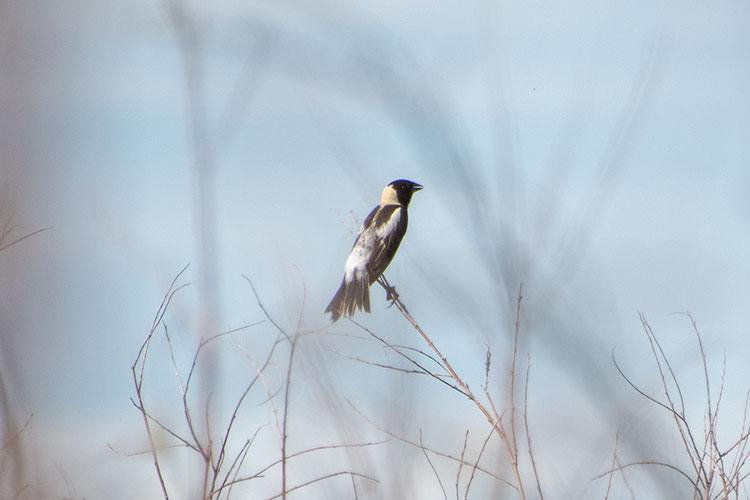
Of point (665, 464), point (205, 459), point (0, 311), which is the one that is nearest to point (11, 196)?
point (0, 311)

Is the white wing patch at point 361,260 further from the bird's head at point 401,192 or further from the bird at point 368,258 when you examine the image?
the bird's head at point 401,192

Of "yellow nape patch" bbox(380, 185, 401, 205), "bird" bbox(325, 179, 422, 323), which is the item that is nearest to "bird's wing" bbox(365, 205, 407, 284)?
"bird" bbox(325, 179, 422, 323)

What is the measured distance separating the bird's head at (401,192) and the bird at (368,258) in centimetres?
15

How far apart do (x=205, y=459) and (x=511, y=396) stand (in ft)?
2.90

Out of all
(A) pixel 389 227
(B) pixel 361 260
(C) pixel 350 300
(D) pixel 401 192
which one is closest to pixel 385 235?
(A) pixel 389 227

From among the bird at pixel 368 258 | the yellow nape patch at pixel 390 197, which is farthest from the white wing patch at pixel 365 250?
the yellow nape patch at pixel 390 197

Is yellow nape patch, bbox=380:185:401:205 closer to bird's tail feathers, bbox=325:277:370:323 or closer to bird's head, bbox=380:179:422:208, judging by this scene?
bird's head, bbox=380:179:422:208

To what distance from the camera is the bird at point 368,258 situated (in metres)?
5.29

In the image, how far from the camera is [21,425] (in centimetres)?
278

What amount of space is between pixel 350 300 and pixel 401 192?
1.86 metres

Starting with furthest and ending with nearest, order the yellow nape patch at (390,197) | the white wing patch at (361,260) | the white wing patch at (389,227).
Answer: the yellow nape patch at (390,197), the white wing patch at (389,227), the white wing patch at (361,260)

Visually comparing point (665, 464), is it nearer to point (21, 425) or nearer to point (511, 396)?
point (511, 396)

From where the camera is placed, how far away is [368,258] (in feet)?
18.8

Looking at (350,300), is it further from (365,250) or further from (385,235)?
(385,235)
